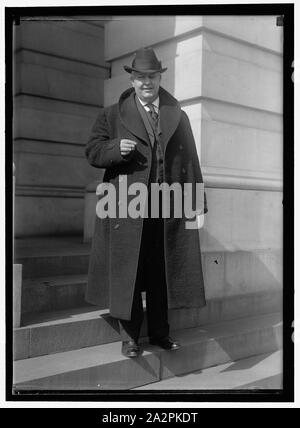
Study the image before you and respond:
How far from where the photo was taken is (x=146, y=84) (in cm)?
397

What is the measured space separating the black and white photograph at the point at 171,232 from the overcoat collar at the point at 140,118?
0.5 inches

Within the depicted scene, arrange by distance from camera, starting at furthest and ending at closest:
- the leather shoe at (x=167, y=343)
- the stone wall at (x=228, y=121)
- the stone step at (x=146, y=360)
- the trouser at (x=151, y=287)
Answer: the stone wall at (x=228, y=121)
the leather shoe at (x=167, y=343)
the trouser at (x=151, y=287)
the stone step at (x=146, y=360)

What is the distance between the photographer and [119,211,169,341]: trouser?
157 inches

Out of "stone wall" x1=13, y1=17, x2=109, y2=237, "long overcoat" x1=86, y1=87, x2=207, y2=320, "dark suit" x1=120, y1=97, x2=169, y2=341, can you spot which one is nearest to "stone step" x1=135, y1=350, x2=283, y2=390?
"dark suit" x1=120, y1=97, x2=169, y2=341

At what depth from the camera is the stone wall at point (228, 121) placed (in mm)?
4867

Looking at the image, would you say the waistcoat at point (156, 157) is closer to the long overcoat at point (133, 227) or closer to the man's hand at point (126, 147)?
the long overcoat at point (133, 227)

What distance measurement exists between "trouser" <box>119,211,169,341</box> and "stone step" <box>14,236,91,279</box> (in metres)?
1.03

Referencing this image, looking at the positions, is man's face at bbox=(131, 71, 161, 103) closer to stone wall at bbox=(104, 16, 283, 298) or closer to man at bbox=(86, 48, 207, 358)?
man at bbox=(86, 48, 207, 358)

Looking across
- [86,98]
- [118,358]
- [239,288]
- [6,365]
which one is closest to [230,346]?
[239,288]

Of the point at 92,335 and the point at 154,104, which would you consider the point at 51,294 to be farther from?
the point at 154,104

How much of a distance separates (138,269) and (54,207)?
2.95 meters

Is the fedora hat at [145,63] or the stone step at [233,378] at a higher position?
the fedora hat at [145,63]

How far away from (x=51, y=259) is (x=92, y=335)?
97cm

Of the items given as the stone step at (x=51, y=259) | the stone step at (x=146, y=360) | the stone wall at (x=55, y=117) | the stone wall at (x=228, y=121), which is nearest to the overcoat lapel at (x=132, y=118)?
the stone wall at (x=228, y=121)
